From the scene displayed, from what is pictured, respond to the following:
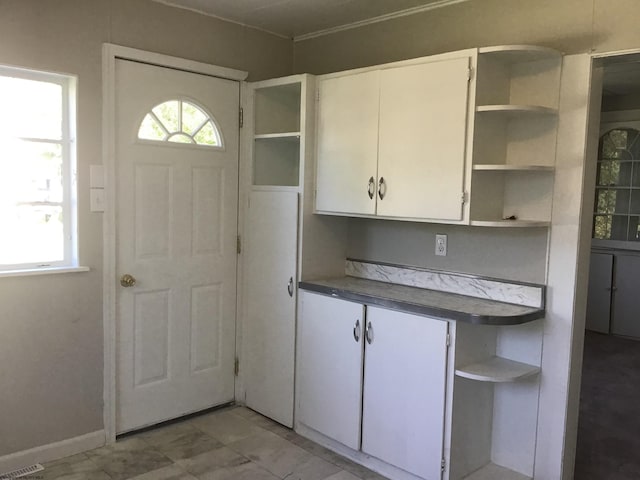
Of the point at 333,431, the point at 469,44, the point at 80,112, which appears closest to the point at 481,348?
the point at 333,431

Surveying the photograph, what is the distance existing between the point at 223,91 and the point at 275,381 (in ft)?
5.93

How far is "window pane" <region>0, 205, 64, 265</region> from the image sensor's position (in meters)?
2.77

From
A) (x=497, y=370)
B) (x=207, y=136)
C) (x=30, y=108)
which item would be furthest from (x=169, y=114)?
(x=497, y=370)

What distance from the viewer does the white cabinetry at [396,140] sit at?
2.63 m

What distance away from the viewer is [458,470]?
8.86ft

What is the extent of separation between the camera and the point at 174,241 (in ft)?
11.0

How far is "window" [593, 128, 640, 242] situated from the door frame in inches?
195

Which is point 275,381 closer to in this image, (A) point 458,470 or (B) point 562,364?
(A) point 458,470

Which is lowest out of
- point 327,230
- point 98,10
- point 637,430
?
point 637,430

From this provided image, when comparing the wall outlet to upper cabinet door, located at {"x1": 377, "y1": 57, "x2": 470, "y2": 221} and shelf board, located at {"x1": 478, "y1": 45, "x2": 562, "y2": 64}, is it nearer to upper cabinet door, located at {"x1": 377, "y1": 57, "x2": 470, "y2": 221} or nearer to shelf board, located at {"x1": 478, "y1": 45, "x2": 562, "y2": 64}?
upper cabinet door, located at {"x1": 377, "y1": 57, "x2": 470, "y2": 221}

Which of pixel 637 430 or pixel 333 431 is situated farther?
pixel 637 430

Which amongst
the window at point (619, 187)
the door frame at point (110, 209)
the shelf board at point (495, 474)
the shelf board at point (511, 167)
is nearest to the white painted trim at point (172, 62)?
the door frame at point (110, 209)

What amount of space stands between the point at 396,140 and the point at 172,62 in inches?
53.8

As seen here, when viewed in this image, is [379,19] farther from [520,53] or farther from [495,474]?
[495,474]
